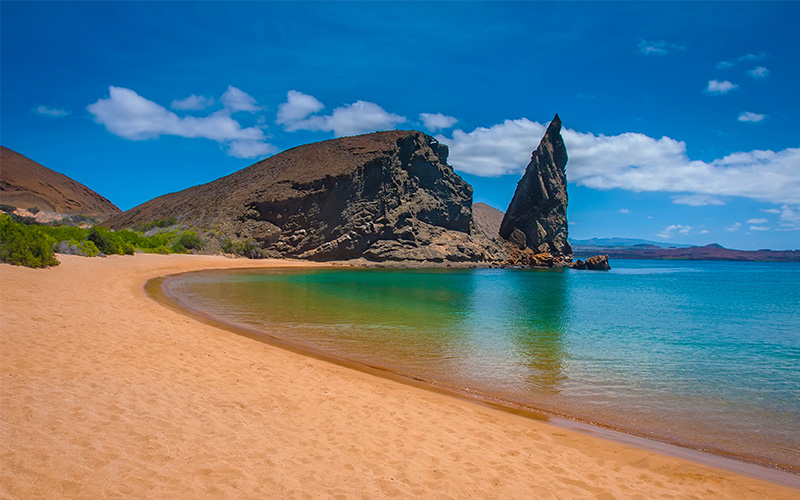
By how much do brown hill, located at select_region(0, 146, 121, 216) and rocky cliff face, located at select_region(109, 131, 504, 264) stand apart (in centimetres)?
Answer: 3307

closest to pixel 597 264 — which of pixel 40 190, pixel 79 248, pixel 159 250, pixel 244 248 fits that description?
pixel 244 248

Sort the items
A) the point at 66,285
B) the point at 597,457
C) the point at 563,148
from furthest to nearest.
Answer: the point at 563,148 → the point at 66,285 → the point at 597,457

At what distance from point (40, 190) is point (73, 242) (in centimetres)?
8226

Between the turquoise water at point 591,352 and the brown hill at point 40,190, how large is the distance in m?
84.5

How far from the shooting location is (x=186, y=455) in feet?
13.3

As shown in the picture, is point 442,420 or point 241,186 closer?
point 442,420

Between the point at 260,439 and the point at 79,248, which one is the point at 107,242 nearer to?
the point at 79,248

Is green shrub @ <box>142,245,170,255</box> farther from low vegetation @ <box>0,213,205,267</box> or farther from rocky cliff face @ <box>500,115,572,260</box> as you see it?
rocky cliff face @ <box>500,115,572,260</box>

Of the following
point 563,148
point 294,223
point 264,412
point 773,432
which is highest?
point 563,148

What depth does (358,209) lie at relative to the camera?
57.9 meters

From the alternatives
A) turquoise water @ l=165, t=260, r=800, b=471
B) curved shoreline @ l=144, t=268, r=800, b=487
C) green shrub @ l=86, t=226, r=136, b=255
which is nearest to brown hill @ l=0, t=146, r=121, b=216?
green shrub @ l=86, t=226, r=136, b=255

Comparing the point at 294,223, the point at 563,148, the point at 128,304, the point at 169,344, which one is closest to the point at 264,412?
the point at 169,344

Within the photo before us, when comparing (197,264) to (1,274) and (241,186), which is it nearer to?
(1,274)

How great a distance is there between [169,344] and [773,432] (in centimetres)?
1087
